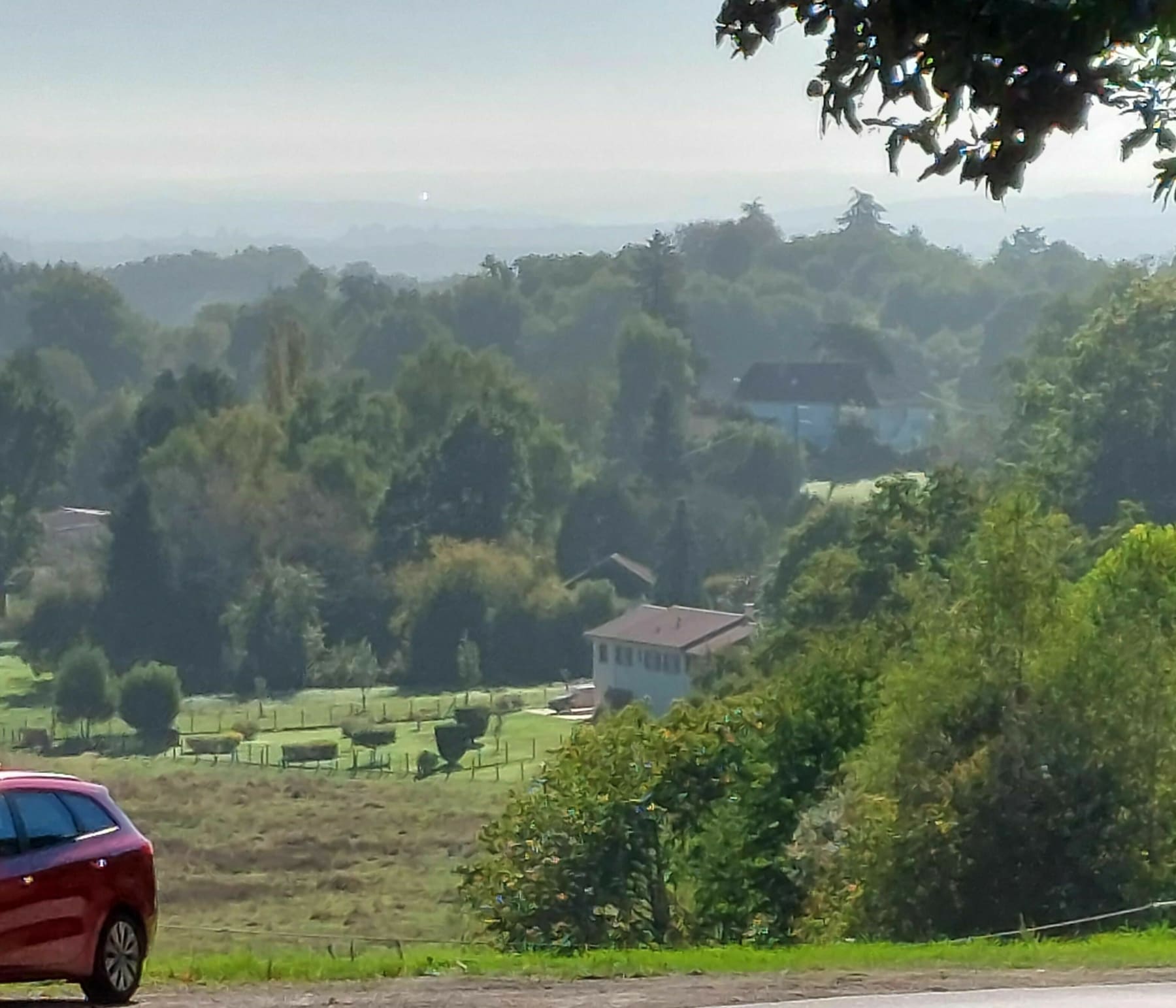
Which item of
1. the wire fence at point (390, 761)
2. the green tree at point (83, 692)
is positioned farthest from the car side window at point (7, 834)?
the green tree at point (83, 692)

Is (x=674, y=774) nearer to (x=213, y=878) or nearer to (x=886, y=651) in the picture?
(x=886, y=651)

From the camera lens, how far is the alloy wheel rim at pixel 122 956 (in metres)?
11.0

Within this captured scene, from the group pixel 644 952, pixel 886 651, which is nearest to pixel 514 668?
pixel 886 651

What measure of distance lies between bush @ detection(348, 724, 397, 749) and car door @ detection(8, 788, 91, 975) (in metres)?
66.6

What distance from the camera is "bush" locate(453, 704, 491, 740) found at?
7862 cm

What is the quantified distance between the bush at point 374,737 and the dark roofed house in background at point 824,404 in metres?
80.2

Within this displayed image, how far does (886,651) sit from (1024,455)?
191 feet

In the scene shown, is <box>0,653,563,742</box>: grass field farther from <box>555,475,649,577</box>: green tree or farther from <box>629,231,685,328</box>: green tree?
<box>629,231,685,328</box>: green tree

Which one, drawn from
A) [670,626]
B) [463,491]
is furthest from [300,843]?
[463,491]

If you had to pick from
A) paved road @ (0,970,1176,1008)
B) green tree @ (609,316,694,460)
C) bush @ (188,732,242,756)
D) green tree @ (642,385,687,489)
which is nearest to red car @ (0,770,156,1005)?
paved road @ (0,970,1176,1008)

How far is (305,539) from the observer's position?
114562 mm

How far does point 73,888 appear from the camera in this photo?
10.7 meters

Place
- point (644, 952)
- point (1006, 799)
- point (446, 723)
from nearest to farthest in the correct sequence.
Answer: point (644, 952)
point (1006, 799)
point (446, 723)

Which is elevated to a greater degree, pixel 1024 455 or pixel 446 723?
pixel 1024 455
